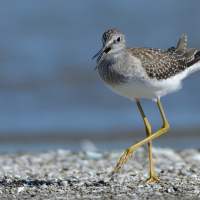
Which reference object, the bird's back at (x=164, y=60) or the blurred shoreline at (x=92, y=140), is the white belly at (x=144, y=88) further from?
the blurred shoreline at (x=92, y=140)

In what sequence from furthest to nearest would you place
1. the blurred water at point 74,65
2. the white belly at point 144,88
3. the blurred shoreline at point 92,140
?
the blurred water at point 74,65 < the blurred shoreline at point 92,140 < the white belly at point 144,88

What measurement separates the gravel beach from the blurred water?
2.82 metres

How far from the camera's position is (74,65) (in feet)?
62.6

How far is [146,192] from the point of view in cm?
635

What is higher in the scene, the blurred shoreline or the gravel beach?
the blurred shoreline

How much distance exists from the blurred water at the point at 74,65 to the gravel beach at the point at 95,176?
9.25ft

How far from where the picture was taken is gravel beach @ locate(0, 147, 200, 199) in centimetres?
630

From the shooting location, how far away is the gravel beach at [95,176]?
20.7ft

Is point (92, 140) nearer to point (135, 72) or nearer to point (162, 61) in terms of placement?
point (162, 61)

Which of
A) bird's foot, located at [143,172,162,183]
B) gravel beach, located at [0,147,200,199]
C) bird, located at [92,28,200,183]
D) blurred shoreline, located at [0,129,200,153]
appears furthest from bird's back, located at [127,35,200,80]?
blurred shoreline, located at [0,129,200,153]

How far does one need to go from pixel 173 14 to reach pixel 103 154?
17685mm

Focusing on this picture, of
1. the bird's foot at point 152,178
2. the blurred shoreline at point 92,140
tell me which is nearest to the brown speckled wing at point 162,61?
the bird's foot at point 152,178

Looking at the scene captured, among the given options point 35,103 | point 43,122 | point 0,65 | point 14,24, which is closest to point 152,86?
point 43,122

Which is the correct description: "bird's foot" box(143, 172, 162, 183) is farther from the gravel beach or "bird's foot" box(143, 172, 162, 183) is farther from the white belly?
the white belly
